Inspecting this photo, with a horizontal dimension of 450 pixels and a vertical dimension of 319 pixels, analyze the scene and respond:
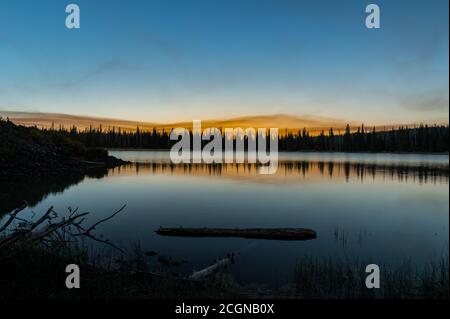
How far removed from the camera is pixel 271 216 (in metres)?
21.3

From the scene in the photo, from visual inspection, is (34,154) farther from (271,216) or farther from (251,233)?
(251,233)

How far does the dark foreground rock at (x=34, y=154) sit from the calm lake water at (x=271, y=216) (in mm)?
6291

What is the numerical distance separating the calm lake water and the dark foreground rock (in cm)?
629

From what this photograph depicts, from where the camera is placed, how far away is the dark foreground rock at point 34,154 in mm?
38656

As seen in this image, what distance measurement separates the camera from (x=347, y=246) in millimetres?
14102

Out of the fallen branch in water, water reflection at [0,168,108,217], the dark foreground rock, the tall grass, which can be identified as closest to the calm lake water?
water reflection at [0,168,108,217]

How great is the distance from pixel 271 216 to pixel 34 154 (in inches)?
1444

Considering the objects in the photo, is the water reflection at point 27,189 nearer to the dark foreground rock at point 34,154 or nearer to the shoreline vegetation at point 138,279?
the dark foreground rock at point 34,154

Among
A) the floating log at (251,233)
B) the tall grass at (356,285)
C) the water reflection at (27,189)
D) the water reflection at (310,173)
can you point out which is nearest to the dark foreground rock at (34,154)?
the water reflection at (27,189)

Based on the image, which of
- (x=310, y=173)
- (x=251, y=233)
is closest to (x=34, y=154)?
(x=251, y=233)

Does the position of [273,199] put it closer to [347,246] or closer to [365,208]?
[365,208]
